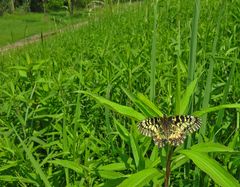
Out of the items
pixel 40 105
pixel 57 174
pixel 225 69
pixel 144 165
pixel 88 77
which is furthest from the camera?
pixel 88 77

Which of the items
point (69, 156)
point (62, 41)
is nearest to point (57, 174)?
point (69, 156)

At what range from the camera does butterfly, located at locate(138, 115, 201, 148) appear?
0.86 metres

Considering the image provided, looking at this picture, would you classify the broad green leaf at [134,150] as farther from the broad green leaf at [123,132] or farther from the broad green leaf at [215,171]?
the broad green leaf at [215,171]

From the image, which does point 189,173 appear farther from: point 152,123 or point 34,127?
point 34,127

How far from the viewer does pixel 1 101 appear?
2727 millimetres

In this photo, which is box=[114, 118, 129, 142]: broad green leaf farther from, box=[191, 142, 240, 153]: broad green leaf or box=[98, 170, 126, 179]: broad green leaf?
box=[191, 142, 240, 153]: broad green leaf

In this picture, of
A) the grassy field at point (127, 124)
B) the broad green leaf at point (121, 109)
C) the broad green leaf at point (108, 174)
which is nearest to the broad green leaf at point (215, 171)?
the grassy field at point (127, 124)

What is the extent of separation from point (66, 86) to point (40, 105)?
0.68ft

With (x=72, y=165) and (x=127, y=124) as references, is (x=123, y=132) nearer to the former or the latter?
(x=72, y=165)

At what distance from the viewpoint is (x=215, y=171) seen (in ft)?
2.86

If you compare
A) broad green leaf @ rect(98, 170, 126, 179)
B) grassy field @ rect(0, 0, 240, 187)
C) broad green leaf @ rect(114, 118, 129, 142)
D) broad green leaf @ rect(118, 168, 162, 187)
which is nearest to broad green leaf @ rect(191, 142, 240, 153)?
grassy field @ rect(0, 0, 240, 187)

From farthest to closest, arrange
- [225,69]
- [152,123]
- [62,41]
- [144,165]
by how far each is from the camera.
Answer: [62,41] < [225,69] < [144,165] < [152,123]

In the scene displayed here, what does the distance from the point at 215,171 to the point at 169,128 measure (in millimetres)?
143

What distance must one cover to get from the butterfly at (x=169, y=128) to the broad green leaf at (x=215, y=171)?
7 centimetres
